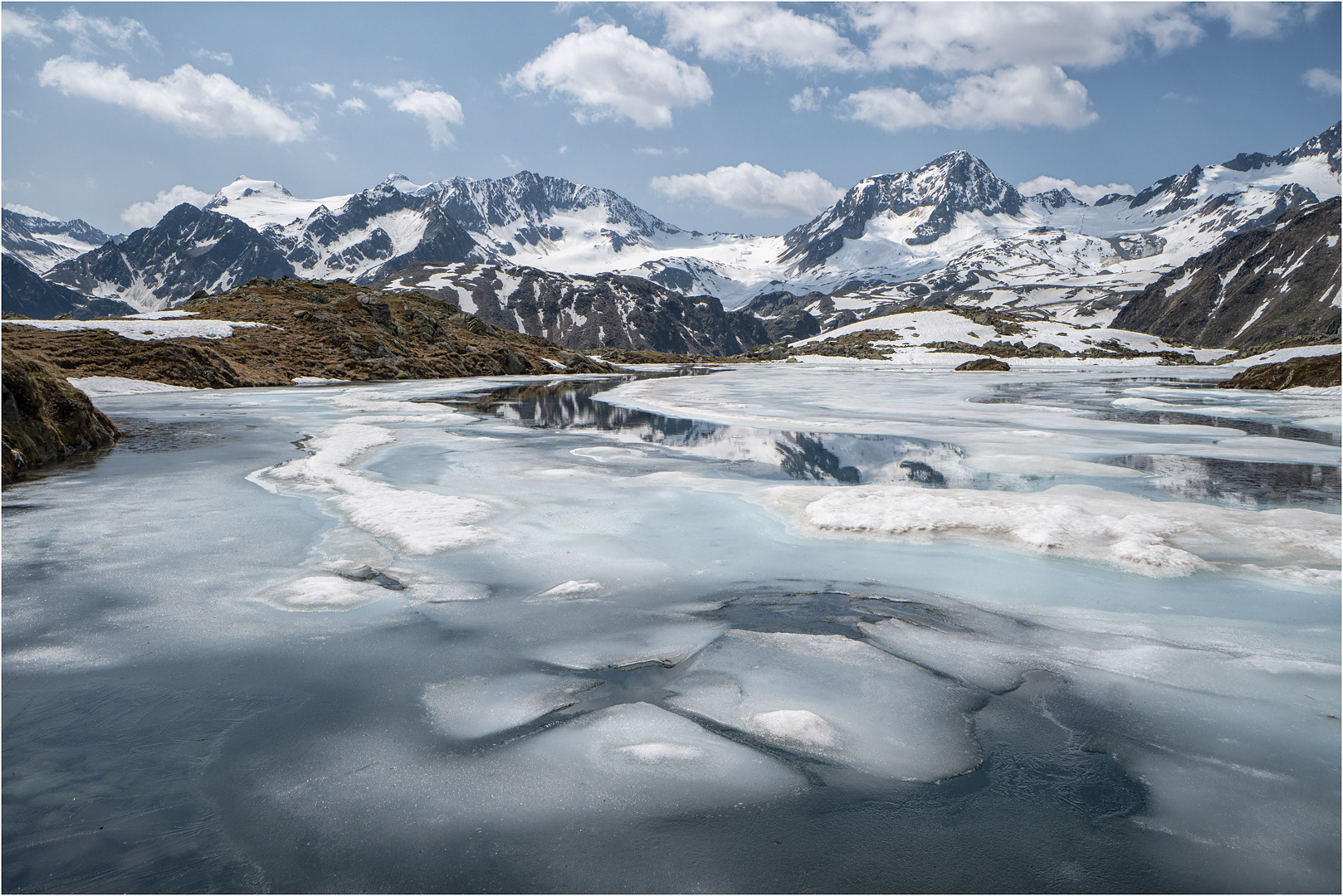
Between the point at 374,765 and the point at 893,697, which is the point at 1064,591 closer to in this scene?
the point at 893,697

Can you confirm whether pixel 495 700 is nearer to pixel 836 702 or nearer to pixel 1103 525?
pixel 836 702

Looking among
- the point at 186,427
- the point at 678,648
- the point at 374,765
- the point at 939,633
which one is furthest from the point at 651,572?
the point at 186,427

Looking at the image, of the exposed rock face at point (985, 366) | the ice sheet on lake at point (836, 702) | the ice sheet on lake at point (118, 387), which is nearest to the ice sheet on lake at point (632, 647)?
the ice sheet on lake at point (836, 702)

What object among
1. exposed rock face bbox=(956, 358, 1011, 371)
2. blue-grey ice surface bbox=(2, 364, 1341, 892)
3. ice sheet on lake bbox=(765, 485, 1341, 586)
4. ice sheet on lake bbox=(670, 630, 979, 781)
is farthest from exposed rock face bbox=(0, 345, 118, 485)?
exposed rock face bbox=(956, 358, 1011, 371)

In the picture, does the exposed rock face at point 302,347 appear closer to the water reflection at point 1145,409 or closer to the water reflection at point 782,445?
the water reflection at point 782,445

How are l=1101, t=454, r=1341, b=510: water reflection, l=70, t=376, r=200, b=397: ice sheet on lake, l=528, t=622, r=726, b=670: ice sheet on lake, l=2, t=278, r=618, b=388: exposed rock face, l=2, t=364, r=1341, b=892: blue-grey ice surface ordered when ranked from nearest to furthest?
l=2, t=364, r=1341, b=892: blue-grey ice surface, l=528, t=622, r=726, b=670: ice sheet on lake, l=1101, t=454, r=1341, b=510: water reflection, l=70, t=376, r=200, b=397: ice sheet on lake, l=2, t=278, r=618, b=388: exposed rock face

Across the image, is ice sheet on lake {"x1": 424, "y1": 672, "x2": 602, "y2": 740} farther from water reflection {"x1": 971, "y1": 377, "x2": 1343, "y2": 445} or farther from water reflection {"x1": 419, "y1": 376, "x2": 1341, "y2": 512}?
water reflection {"x1": 971, "y1": 377, "x2": 1343, "y2": 445}
